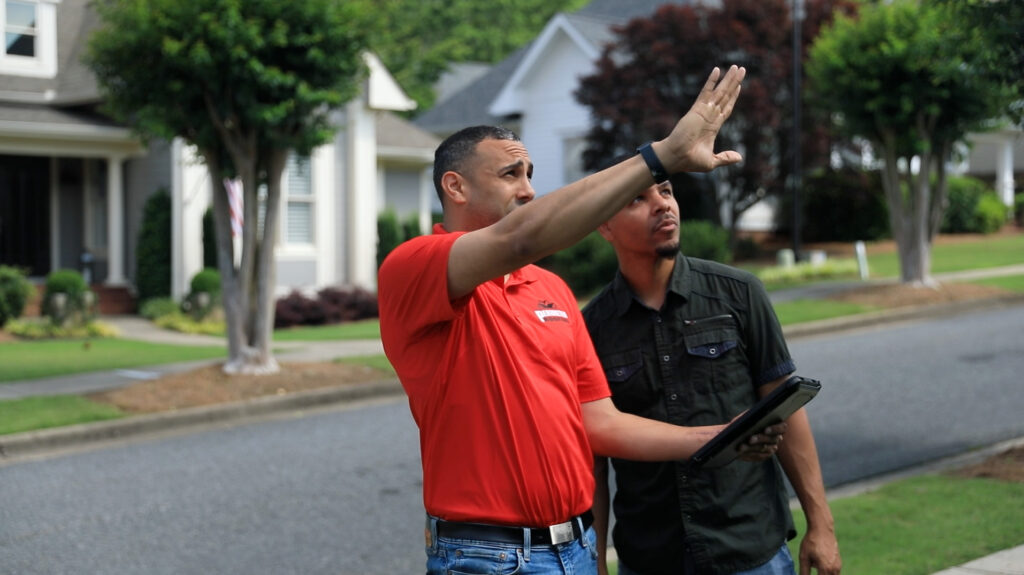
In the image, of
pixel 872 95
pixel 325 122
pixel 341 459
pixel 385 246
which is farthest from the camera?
pixel 385 246

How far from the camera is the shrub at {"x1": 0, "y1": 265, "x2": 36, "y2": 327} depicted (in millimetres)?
18094

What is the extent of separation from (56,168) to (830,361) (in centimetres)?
1631

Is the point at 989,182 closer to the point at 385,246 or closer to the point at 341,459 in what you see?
the point at 385,246

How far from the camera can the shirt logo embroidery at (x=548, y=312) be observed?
3013 millimetres

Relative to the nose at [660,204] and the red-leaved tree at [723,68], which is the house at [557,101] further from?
the nose at [660,204]

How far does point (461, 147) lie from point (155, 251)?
62.0 feet

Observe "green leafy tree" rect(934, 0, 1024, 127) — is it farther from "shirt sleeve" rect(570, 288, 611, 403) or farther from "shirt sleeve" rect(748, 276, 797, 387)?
"shirt sleeve" rect(570, 288, 611, 403)

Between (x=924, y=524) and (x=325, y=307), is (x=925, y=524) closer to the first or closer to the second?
(x=924, y=524)

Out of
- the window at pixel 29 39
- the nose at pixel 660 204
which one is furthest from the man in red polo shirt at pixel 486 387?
the window at pixel 29 39

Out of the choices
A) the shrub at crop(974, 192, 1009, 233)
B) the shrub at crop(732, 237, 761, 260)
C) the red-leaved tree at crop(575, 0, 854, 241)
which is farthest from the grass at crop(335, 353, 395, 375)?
the shrub at crop(974, 192, 1009, 233)

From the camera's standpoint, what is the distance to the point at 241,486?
7.96m

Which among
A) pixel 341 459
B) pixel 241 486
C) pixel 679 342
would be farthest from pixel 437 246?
pixel 341 459

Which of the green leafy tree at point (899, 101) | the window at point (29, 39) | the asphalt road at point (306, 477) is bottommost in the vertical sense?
the asphalt road at point (306, 477)

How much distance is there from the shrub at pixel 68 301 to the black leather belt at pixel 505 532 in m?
16.5
